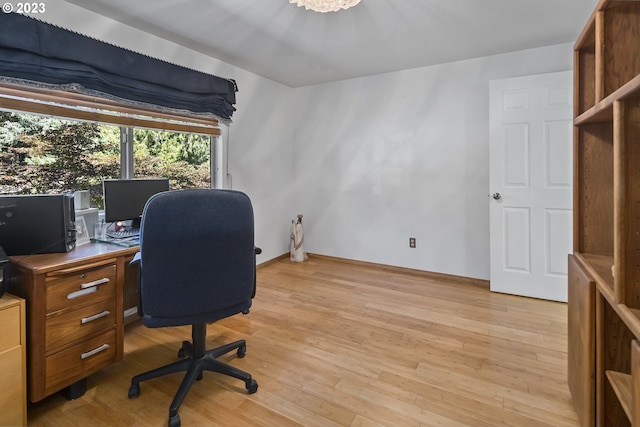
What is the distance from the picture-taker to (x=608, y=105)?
113 centimetres

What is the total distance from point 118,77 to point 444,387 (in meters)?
3.00

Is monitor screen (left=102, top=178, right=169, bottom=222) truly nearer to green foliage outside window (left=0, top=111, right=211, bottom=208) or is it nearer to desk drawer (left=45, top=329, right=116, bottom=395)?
green foliage outside window (left=0, top=111, right=211, bottom=208)

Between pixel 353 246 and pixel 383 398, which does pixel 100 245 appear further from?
pixel 353 246

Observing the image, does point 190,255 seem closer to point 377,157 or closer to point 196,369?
point 196,369

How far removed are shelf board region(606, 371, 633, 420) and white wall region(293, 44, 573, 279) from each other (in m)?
2.28

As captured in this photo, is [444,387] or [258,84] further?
[258,84]

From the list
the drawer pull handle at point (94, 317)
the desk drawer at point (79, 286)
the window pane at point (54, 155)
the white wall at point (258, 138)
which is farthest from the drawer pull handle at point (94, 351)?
the white wall at point (258, 138)

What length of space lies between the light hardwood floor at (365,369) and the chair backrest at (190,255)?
0.52m

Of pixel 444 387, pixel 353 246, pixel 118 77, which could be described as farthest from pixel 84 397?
pixel 353 246

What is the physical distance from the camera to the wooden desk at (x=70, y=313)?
1.52 metres

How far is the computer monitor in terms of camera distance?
2.29 metres

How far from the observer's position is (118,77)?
7.72 ft

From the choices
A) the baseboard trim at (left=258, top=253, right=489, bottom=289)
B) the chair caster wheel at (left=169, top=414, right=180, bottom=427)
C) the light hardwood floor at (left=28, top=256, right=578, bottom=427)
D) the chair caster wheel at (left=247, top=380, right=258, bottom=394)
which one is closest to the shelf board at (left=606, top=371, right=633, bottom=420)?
the light hardwood floor at (left=28, top=256, right=578, bottom=427)

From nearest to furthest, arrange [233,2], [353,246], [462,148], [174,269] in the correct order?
[174,269]
[233,2]
[462,148]
[353,246]
